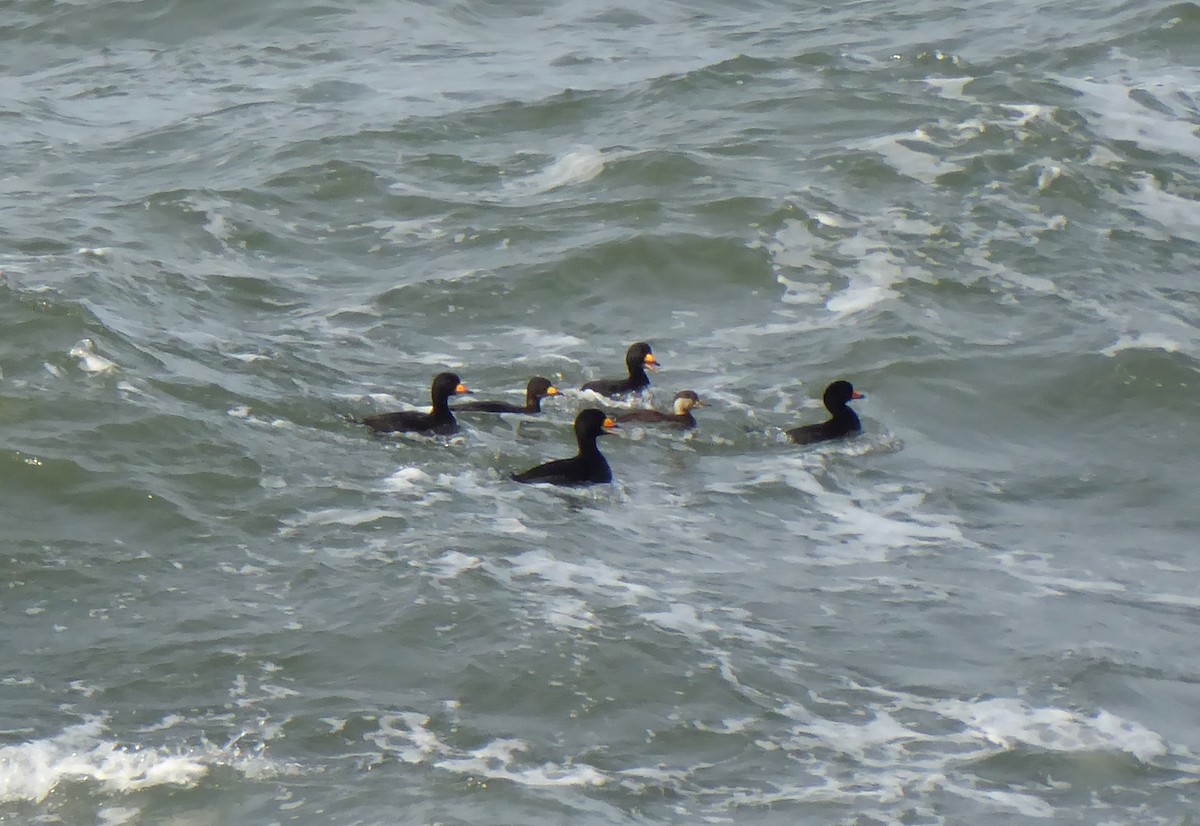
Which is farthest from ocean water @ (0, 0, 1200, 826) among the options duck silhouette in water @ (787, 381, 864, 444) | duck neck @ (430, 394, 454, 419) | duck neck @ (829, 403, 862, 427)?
duck neck @ (829, 403, 862, 427)

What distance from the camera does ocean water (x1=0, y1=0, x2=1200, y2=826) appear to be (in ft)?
25.8

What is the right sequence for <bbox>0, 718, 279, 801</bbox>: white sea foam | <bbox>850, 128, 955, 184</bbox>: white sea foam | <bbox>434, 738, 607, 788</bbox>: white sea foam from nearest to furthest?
<bbox>0, 718, 279, 801</bbox>: white sea foam
<bbox>434, 738, 607, 788</bbox>: white sea foam
<bbox>850, 128, 955, 184</bbox>: white sea foam

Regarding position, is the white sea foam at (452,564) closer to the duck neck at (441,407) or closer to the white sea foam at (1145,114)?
the duck neck at (441,407)

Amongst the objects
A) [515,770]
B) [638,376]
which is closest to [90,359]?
[638,376]

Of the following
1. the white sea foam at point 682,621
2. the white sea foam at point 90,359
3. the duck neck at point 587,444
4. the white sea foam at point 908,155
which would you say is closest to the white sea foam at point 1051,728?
the white sea foam at point 682,621

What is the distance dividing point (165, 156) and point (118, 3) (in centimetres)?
626

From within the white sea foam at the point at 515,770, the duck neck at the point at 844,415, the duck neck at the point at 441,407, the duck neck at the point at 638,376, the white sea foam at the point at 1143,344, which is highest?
the duck neck at the point at 441,407

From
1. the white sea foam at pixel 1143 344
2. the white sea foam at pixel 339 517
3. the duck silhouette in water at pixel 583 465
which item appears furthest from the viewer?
the white sea foam at pixel 1143 344

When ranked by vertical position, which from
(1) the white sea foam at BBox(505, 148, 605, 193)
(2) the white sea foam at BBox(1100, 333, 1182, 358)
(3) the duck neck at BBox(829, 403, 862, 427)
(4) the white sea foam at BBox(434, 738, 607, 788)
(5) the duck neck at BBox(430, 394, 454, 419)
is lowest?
(2) the white sea foam at BBox(1100, 333, 1182, 358)

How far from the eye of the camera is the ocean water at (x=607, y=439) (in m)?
7.86

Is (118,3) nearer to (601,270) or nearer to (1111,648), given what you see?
(601,270)

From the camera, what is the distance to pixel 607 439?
1247 centimetres

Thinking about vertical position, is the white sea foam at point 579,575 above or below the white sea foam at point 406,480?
below

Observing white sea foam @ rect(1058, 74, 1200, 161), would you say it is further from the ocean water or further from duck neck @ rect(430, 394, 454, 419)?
duck neck @ rect(430, 394, 454, 419)
